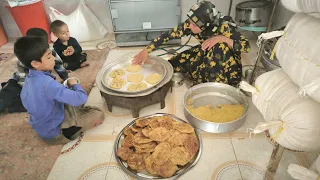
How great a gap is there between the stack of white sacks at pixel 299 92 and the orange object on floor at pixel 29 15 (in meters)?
3.01

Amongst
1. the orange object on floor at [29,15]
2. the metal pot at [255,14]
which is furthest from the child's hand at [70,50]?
the metal pot at [255,14]

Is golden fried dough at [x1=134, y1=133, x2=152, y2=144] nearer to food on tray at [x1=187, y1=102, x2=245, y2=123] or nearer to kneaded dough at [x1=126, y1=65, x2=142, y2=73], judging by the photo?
food on tray at [x1=187, y1=102, x2=245, y2=123]

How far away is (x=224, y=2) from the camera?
317 centimetres

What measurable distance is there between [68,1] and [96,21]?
48 centimetres

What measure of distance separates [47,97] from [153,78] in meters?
0.87

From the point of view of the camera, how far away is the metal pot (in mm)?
2568

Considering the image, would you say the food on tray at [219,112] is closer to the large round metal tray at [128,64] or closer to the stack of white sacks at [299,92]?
the large round metal tray at [128,64]

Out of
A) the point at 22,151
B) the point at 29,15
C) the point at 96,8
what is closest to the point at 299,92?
the point at 22,151

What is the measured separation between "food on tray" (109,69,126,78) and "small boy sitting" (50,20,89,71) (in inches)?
31.0

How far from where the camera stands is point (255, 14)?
2572 millimetres

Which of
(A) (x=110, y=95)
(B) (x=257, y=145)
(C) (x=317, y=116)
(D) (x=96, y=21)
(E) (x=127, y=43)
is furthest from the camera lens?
(D) (x=96, y=21)

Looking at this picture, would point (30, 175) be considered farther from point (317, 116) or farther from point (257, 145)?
point (317, 116)

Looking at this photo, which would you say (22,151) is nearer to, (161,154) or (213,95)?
(161,154)

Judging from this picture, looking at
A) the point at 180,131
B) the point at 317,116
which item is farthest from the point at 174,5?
the point at 317,116
